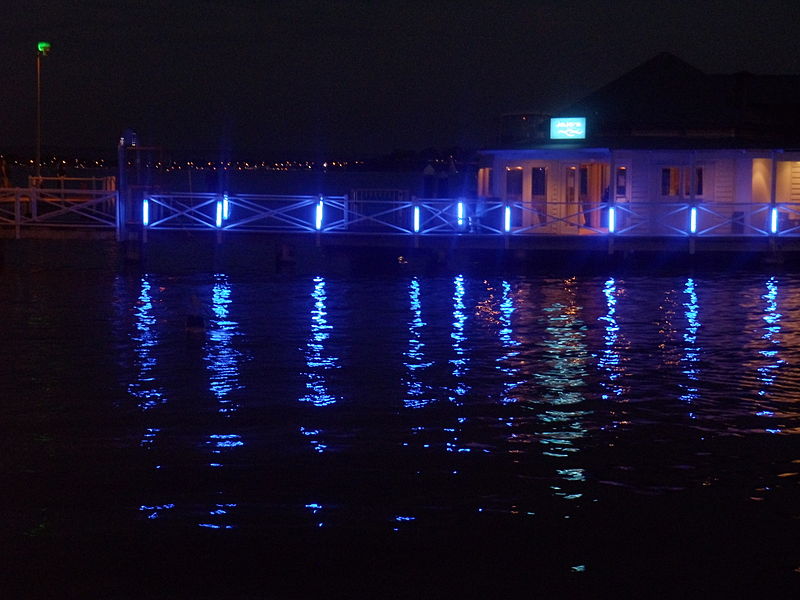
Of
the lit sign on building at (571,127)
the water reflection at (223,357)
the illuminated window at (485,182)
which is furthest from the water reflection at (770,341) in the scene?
the illuminated window at (485,182)

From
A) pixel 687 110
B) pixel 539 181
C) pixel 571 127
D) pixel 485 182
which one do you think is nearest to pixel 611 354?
pixel 571 127

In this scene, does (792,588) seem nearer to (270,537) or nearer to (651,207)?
(270,537)

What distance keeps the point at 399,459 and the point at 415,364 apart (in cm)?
552

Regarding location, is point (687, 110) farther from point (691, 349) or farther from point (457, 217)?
point (691, 349)

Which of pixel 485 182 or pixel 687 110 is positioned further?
pixel 485 182

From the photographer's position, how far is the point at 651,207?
35.1m

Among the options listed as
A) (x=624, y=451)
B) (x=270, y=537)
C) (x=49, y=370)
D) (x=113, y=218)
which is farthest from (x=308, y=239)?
(x=270, y=537)

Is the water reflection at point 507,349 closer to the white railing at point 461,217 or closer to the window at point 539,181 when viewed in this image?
the white railing at point 461,217

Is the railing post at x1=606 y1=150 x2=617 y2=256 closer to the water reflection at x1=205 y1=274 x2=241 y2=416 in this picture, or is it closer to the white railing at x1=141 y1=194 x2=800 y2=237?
the white railing at x1=141 y1=194 x2=800 y2=237

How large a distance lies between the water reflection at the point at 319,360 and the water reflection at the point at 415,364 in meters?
0.91

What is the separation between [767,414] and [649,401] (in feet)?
4.36

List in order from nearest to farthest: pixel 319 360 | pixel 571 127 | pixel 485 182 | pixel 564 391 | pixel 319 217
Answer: pixel 564 391 < pixel 319 360 < pixel 319 217 < pixel 571 127 < pixel 485 182

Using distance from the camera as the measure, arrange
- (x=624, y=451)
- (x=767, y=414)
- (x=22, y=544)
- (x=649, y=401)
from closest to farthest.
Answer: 1. (x=22, y=544)
2. (x=624, y=451)
3. (x=767, y=414)
4. (x=649, y=401)

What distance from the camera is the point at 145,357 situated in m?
16.2
